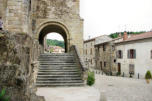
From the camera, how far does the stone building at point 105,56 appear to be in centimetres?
2447

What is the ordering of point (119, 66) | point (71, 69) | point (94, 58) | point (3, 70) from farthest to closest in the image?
1. point (94, 58)
2. point (119, 66)
3. point (71, 69)
4. point (3, 70)

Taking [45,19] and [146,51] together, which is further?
[146,51]

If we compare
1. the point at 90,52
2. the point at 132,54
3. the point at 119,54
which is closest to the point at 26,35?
the point at 132,54

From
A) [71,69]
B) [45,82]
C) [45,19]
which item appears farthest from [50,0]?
[45,82]

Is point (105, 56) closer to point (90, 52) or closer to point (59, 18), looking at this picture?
point (90, 52)

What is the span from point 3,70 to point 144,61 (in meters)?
18.2

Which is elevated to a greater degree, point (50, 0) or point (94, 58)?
point (50, 0)

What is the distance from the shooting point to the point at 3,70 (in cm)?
320

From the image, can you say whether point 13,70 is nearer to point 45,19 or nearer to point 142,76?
point 45,19

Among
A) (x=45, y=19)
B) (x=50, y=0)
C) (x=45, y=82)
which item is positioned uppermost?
(x=50, y=0)

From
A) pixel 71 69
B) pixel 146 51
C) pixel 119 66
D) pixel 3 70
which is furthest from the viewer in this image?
pixel 119 66

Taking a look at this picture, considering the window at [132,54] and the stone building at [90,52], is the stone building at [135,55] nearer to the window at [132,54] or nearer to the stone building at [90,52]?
the window at [132,54]

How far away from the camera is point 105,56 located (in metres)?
26.8

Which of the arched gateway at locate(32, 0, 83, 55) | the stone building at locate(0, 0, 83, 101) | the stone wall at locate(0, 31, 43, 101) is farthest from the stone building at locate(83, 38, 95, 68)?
the stone wall at locate(0, 31, 43, 101)
